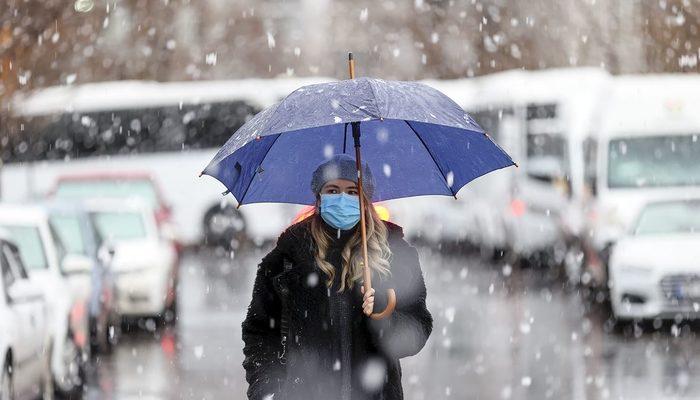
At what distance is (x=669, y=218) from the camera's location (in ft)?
53.0

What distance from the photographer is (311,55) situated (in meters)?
58.6

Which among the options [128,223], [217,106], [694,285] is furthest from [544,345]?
[217,106]

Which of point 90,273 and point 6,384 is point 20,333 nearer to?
point 6,384

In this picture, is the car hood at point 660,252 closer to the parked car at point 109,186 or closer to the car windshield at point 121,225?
the car windshield at point 121,225

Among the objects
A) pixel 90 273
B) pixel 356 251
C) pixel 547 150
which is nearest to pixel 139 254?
pixel 90 273

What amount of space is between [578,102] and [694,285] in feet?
40.9

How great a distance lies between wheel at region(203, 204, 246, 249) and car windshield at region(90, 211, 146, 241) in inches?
609

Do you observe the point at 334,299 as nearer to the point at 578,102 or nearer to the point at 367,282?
the point at 367,282

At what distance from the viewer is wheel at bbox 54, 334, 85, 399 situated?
11234 millimetres

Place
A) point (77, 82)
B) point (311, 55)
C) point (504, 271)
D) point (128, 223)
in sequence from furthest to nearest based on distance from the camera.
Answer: point (311, 55), point (504, 271), point (77, 82), point (128, 223)

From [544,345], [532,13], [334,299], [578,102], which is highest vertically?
[532,13]

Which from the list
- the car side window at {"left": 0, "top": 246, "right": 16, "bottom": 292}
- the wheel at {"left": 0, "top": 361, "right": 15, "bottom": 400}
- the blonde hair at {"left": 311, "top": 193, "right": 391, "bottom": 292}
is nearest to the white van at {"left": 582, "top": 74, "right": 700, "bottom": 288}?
the car side window at {"left": 0, "top": 246, "right": 16, "bottom": 292}

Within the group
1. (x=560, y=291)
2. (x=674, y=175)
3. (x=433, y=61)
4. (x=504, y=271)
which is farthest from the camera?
(x=433, y=61)

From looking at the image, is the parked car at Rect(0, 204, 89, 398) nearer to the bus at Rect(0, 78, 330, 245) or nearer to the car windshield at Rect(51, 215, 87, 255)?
the car windshield at Rect(51, 215, 87, 255)
